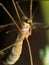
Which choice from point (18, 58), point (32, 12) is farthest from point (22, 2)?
point (18, 58)

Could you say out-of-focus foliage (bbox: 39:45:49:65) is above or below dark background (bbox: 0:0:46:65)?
below

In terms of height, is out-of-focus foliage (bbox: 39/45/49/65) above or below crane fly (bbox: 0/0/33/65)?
below

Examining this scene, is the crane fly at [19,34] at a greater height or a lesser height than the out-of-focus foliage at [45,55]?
greater

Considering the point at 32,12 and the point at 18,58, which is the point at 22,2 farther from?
the point at 18,58

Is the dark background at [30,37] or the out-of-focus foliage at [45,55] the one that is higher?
the dark background at [30,37]

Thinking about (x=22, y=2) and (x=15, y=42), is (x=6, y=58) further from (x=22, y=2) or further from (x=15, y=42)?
(x=22, y=2)

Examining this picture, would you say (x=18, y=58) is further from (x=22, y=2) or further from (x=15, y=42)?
(x=22, y=2)

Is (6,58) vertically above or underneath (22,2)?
underneath

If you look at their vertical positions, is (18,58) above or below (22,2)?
below

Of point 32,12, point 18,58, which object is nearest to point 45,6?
point 32,12
